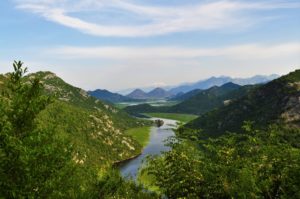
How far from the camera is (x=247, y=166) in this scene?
42969 millimetres

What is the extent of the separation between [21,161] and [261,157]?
27.4 meters

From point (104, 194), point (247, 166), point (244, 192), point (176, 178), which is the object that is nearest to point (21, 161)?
point (176, 178)

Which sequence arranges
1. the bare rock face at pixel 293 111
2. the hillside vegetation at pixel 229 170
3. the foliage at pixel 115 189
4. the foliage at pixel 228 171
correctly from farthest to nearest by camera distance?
the bare rock face at pixel 293 111 < the foliage at pixel 115 189 < the foliage at pixel 228 171 < the hillside vegetation at pixel 229 170

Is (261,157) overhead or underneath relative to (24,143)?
underneath

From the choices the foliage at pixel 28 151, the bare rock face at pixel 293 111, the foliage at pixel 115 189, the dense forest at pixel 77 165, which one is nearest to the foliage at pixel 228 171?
the dense forest at pixel 77 165

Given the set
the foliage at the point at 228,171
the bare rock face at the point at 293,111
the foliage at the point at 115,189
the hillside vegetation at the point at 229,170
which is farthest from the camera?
the bare rock face at the point at 293,111

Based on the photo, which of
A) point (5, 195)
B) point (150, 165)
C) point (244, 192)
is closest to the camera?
point (5, 195)

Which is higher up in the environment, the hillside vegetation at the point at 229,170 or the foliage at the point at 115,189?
the hillside vegetation at the point at 229,170

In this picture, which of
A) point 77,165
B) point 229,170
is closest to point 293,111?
point 229,170

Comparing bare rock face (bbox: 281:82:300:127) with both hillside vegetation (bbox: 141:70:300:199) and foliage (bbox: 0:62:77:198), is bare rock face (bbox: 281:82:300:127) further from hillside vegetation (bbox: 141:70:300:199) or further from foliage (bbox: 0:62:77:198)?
foliage (bbox: 0:62:77:198)

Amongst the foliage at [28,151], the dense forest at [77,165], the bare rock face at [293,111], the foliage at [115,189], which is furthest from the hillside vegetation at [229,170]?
the bare rock face at [293,111]

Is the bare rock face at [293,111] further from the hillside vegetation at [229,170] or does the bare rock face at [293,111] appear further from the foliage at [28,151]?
the foliage at [28,151]

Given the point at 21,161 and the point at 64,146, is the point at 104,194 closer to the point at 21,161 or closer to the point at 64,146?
the point at 64,146

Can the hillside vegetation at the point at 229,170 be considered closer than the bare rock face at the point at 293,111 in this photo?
Yes
